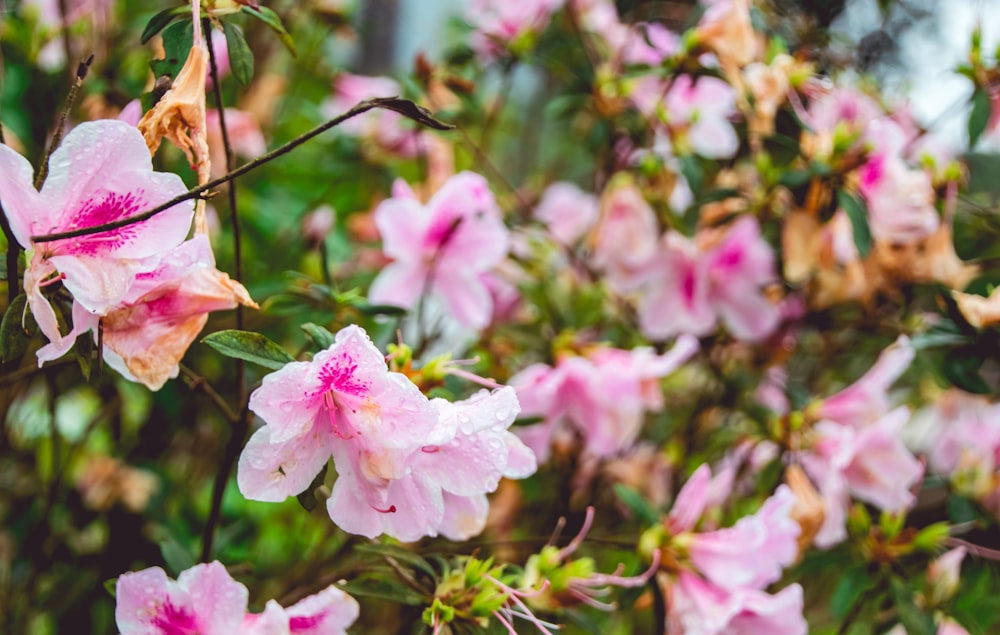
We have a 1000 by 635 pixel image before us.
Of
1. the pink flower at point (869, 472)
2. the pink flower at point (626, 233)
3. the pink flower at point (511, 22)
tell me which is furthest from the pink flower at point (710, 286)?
the pink flower at point (511, 22)

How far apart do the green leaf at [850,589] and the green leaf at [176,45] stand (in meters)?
0.80

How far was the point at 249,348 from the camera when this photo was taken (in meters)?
0.61

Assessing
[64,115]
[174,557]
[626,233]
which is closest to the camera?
[64,115]

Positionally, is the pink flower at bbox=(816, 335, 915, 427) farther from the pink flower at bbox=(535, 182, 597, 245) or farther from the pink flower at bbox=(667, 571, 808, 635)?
the pink flower at bbox=(535, 182, 597, 245)

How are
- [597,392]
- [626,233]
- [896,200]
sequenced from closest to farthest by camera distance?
[597,392], [896,200], [626,233]

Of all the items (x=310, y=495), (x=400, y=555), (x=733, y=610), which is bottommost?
(x=733, y=610)

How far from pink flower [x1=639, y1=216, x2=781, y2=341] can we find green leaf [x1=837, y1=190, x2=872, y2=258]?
167 millimetres

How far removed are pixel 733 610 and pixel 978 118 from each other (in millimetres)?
661

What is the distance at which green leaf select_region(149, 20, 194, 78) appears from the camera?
0.64m

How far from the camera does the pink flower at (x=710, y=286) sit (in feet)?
4.03

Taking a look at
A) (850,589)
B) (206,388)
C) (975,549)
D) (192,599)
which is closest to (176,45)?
(206,388)

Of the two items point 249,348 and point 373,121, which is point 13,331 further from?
point 373,121

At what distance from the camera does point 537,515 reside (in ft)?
4.66

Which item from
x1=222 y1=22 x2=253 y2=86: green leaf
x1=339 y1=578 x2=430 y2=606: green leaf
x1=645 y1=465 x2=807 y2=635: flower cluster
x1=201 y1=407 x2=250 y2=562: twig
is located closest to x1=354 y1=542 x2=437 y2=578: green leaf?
x1=339 y1=578 x2=430 y2=606: green leaf
